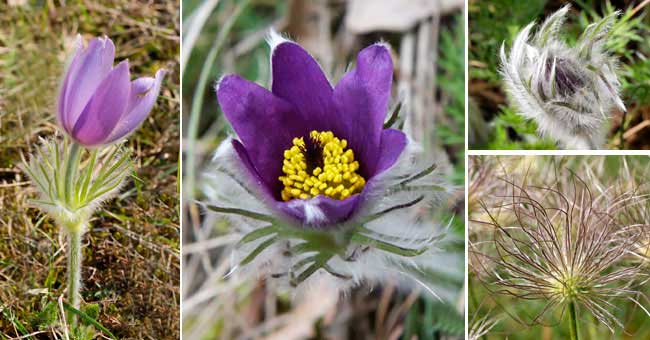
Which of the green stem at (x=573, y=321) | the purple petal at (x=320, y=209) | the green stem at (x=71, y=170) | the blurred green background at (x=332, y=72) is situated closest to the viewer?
the purple petal at (x=320, y=209)

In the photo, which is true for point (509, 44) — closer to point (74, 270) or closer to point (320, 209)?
point (320, 209)

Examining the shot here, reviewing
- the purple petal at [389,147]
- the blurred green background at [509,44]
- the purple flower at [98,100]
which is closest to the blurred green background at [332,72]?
the blurred green background at [509,44]

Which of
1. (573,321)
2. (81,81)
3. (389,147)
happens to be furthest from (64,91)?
(573,321)

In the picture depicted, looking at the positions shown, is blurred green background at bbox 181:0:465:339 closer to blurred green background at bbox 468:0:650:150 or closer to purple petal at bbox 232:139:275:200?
blurred green background at bbox 468:0:650:150

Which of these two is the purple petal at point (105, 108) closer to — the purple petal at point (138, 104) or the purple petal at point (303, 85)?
the purple petal at point (138, 104)

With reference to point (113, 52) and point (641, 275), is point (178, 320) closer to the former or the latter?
point (113, 52)

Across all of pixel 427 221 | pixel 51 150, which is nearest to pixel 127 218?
pixel 51 150
